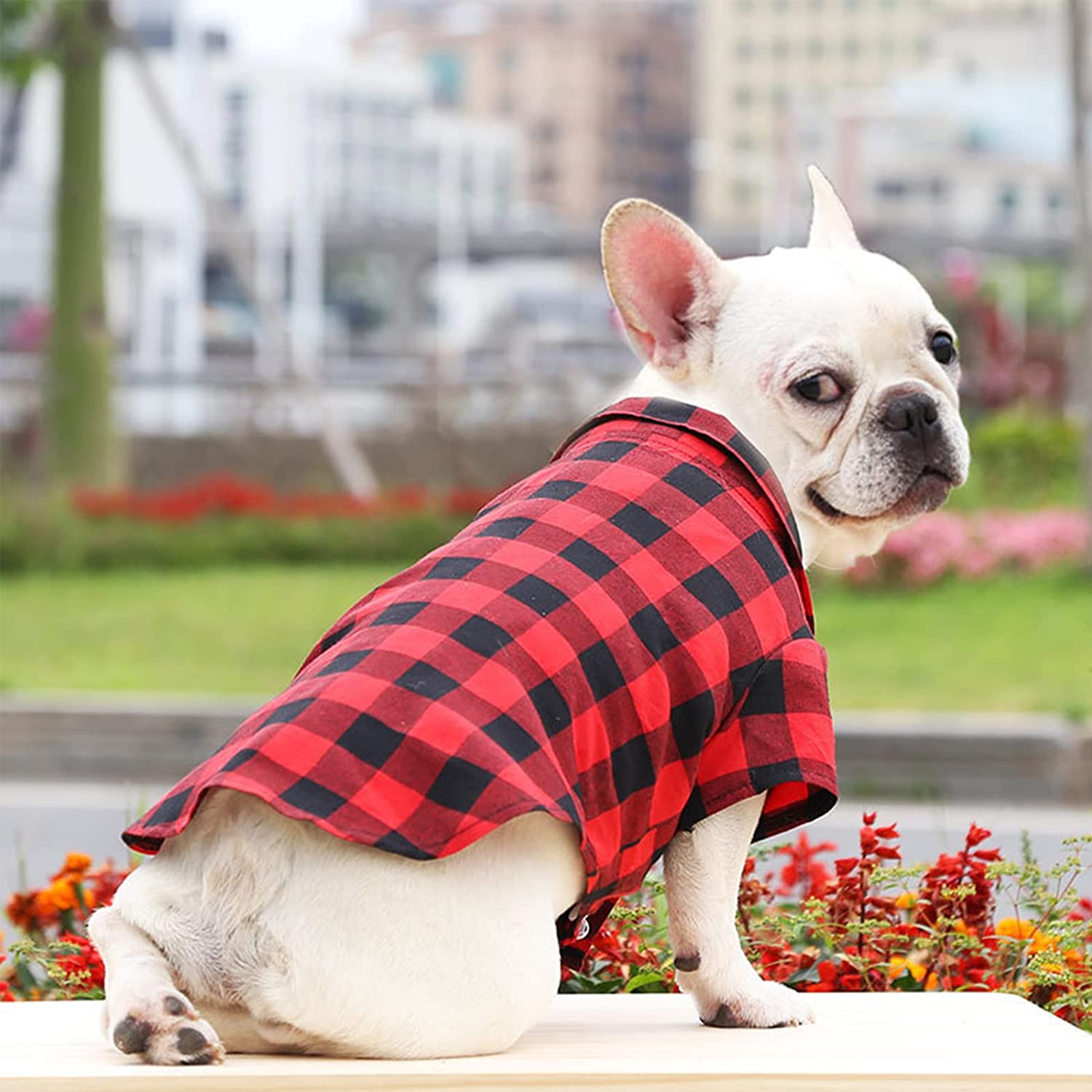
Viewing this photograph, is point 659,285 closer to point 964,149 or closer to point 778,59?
point 964,149

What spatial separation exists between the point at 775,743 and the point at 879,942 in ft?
3.48

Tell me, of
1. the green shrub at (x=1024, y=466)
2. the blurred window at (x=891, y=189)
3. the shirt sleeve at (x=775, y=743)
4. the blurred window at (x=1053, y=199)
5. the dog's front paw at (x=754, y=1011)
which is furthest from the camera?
the blurred window at (x=891, y=189)

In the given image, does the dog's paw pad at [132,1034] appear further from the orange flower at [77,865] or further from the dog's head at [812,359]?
the orange flower at [77,865]

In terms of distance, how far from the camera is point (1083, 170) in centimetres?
1334

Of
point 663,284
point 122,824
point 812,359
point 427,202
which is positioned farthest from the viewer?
point 427,202

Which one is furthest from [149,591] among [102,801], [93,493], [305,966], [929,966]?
[305,966]

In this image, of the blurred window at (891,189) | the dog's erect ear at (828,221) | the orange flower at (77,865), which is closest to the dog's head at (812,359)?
the dog's erect ear at (828,221)

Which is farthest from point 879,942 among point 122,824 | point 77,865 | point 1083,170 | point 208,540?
point 208,540

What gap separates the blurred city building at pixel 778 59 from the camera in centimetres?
17612

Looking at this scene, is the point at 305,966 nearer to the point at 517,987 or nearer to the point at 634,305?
the point at 517,987

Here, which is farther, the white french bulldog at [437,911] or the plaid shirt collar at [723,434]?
the plaid shirt collar at [723,434]

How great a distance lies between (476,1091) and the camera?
242 cm

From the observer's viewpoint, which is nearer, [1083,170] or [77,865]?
[77,865]

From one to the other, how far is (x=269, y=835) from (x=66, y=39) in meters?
16.5
